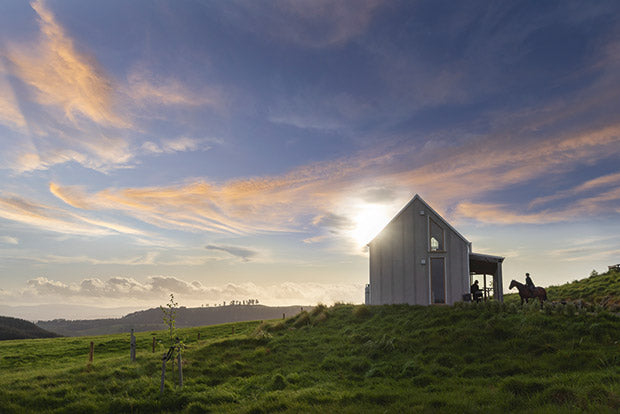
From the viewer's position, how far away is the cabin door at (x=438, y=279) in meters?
29.0

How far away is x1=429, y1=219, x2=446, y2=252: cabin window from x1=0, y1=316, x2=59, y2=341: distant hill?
4143 inches

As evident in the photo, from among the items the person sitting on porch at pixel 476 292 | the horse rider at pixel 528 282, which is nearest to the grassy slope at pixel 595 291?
the horse rider at pixel 528 282

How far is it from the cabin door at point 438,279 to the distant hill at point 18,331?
343ft

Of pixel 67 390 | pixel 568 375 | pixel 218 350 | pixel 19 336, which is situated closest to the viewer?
pixel 568 375

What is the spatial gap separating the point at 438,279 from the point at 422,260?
1798 millimetres

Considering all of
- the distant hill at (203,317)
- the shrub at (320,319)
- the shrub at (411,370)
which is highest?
the shrub at (320,319)

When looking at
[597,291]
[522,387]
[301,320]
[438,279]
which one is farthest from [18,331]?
[522,387]

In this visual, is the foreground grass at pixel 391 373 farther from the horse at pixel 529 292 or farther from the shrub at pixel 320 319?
the horse at pixel 529 292

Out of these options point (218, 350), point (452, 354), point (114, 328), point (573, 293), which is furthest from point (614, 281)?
point (114, 328)

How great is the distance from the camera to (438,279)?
1149 inches

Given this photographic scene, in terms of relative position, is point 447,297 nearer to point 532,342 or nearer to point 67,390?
point 532,342

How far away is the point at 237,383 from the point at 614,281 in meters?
40.9

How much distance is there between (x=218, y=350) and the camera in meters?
22.9

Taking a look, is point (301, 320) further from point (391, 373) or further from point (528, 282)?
point (528, 282)
